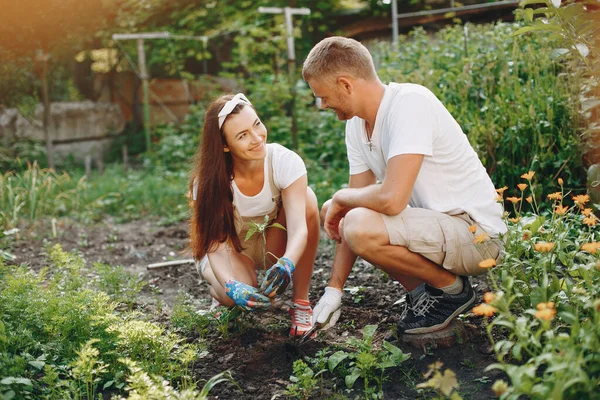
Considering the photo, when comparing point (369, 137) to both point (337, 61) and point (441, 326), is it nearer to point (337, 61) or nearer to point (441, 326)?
point (337, 61)

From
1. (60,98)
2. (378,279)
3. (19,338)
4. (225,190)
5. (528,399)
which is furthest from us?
(60,98)

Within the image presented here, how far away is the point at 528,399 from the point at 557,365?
50 cm

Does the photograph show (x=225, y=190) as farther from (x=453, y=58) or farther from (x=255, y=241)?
(x=453, y=58)

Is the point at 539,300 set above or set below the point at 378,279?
above

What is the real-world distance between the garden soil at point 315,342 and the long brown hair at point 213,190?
0.21 m

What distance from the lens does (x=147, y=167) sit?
27.6 feet

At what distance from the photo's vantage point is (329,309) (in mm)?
2639

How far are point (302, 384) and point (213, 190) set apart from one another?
103 centimetres

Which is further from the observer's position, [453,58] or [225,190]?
[453,58]

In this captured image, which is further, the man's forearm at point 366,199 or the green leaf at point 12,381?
the man's forearm at point 366,199

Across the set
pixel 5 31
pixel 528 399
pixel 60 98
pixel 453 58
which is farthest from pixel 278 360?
pixel 60 98

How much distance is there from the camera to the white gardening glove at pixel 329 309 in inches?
103

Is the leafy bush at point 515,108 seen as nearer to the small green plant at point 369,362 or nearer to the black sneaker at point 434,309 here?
the black sneaker at point 434,309

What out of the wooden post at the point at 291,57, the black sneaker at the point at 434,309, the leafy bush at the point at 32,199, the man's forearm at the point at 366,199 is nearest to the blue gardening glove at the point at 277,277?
the man's forearm at the point at 366,199
